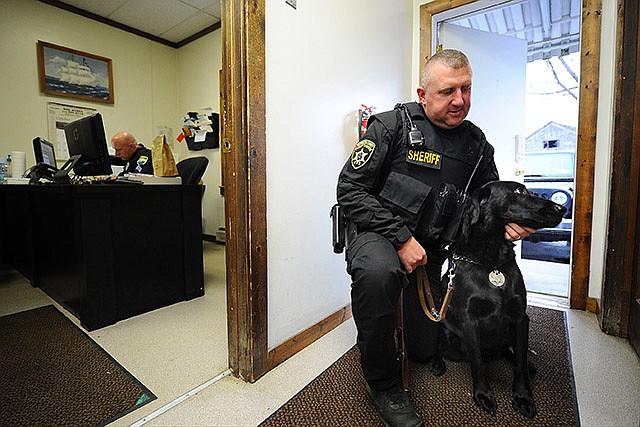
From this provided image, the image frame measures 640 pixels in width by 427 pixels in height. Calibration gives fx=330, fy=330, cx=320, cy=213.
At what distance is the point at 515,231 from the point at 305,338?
0.97 m

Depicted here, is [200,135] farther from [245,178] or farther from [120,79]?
[245,178]

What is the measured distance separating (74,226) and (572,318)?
8.83 ft

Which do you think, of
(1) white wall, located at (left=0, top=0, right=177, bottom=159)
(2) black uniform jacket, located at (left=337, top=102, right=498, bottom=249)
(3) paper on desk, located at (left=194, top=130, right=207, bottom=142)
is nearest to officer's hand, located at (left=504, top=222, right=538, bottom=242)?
(2) black uniform jacket, located at (left=337, top=102, right=498, bottom=249)

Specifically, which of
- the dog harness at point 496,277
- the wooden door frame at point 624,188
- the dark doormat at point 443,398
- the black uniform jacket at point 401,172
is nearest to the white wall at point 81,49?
the black uniform jacket at point 401,172

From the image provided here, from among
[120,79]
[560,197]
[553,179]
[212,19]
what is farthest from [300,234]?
[553,179]

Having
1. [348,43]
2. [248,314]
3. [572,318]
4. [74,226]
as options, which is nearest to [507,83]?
[348,43]

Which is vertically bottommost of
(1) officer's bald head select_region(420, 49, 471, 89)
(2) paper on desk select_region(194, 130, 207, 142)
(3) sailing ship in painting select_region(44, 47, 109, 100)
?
(1) officer's bald head select_region(420, 49, 471, 89)

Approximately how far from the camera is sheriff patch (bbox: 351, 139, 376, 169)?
3.89ft

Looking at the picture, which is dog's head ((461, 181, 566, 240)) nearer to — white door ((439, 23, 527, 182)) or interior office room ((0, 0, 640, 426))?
interior office room ((0, 0, 640, 426))

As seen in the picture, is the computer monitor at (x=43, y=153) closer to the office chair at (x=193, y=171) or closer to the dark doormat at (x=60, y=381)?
the office chair at (x=193, y=171)

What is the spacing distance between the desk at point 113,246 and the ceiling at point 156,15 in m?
2.37

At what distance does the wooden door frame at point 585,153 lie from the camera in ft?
5.98

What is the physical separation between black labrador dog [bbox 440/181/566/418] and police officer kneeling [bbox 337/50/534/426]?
0.07 m

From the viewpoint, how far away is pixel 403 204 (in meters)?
1.19
